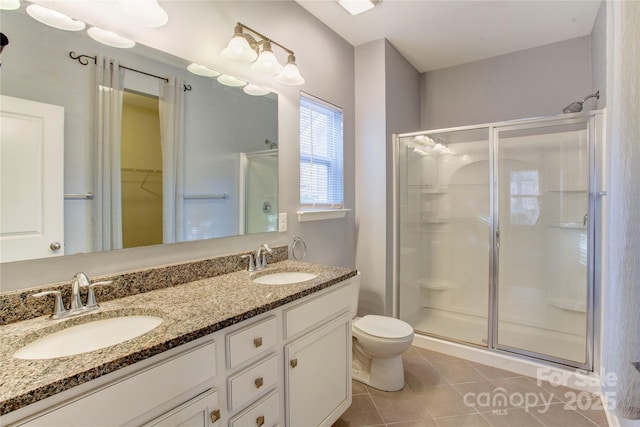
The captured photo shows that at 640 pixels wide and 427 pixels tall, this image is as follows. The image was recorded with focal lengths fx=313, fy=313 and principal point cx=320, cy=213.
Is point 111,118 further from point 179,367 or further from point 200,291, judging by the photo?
point 179,367

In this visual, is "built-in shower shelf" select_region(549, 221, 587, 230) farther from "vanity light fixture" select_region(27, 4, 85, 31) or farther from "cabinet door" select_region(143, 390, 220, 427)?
"vanity light fixture" select_region(27, 4, 85, 31)

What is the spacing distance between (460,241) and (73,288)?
2.89 metres

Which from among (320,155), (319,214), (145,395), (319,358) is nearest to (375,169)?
(320,155)

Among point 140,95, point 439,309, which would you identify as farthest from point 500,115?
point 140,95

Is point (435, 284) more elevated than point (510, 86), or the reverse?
point (510, 86)

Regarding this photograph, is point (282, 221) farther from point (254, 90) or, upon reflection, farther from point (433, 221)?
point (433, 221)

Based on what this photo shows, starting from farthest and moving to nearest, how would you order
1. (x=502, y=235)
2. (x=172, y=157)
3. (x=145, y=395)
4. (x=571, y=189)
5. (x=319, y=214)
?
(x=502, y=235), (x=571, y=189), (x=319, y=214), (x=172, y=157), (x=145, y=395)

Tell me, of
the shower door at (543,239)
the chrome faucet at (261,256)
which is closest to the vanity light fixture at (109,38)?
the chrome faucet at (261,256)

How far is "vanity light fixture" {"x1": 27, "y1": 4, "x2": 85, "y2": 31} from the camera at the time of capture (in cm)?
107

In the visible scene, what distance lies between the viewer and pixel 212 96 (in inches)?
63.8

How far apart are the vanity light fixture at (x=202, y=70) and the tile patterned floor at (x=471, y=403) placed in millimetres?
2005

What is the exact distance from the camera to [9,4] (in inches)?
40.1

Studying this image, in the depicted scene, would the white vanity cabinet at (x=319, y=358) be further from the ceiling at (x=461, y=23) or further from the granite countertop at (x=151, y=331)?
the ceiling at (x=461, y=23)

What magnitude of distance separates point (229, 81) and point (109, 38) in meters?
0.57
